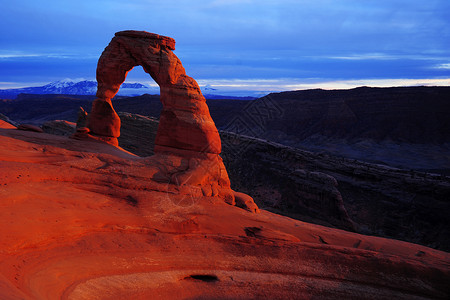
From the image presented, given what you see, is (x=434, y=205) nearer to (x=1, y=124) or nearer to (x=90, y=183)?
(x=90, y=183)

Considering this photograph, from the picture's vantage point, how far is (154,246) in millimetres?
7594

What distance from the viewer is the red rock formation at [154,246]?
6164 mm

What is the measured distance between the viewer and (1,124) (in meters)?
13.9

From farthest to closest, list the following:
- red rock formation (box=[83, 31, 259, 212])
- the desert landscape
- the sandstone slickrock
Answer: the sandstone slickrock < red rock formation (box=[83, 31, 259, 212]) < the desert landscape

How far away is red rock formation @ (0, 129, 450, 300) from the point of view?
616 cm

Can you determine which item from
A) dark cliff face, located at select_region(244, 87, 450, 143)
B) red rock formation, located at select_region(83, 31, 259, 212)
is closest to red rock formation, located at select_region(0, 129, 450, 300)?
red rock formation, located at select_region(83, 31, 259, 212)

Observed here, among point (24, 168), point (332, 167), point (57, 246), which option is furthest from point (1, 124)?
point (332, 167)

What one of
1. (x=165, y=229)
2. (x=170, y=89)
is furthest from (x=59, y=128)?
(x=165, y=229)

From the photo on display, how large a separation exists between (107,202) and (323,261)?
5.67m

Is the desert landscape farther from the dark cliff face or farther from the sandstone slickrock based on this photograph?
the dark cliff face

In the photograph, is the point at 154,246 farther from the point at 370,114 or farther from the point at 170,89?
the point at 370,114

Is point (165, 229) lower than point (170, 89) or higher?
lower

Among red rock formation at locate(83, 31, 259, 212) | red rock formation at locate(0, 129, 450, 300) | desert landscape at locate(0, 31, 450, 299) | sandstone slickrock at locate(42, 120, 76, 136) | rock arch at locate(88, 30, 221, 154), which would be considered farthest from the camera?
sandstone slickrock at locate(42, 120, 76, 136)

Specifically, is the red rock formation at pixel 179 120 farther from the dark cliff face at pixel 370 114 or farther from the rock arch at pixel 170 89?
the dark cliff face at pixel 370 114
